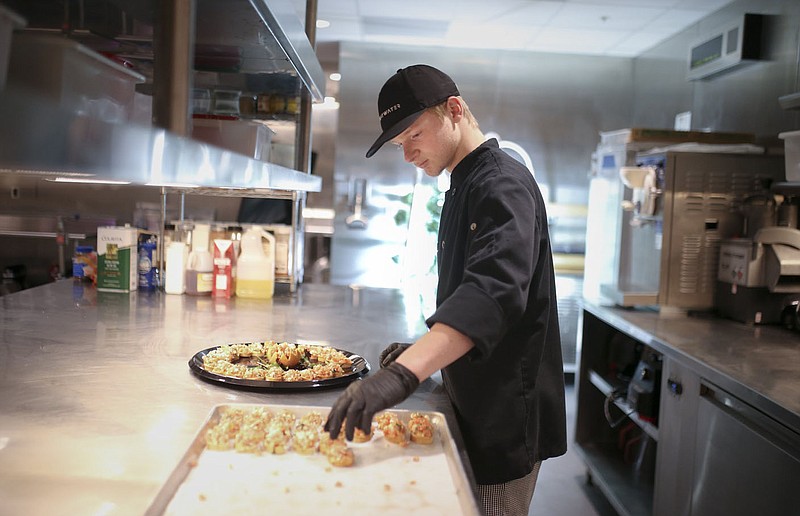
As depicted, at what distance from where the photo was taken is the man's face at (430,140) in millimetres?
1740

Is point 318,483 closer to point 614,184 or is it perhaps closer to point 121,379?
point 121,379

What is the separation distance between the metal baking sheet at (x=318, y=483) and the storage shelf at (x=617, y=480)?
2104mm

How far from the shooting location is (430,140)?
69.6 inches

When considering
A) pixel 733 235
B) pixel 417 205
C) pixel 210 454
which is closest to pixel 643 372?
pixel 733 235

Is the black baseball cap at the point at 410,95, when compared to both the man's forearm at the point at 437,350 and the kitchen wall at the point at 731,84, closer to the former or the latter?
the man's forearm at the point at 437,350

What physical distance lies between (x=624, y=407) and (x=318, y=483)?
2426 millimetres

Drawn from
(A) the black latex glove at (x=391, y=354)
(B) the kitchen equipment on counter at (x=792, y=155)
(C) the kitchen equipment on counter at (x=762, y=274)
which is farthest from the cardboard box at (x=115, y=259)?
(B) the kitchen equipment on counter at (x=792, y=155)

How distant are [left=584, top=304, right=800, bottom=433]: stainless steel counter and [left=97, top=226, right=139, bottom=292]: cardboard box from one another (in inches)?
86.1

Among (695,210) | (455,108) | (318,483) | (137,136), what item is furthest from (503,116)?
(137,136)

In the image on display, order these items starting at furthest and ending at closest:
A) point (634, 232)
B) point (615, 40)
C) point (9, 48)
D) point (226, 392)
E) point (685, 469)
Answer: point (615, 40), point (634, 232), point (685, 469), point (226, 392), point (9, 48)

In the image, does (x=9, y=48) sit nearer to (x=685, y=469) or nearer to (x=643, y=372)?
(x=685, y=469)

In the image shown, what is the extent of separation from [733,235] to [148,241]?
8.89 ft

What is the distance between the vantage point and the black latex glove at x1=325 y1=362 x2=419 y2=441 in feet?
4.22

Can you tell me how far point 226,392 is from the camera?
1.65 m
